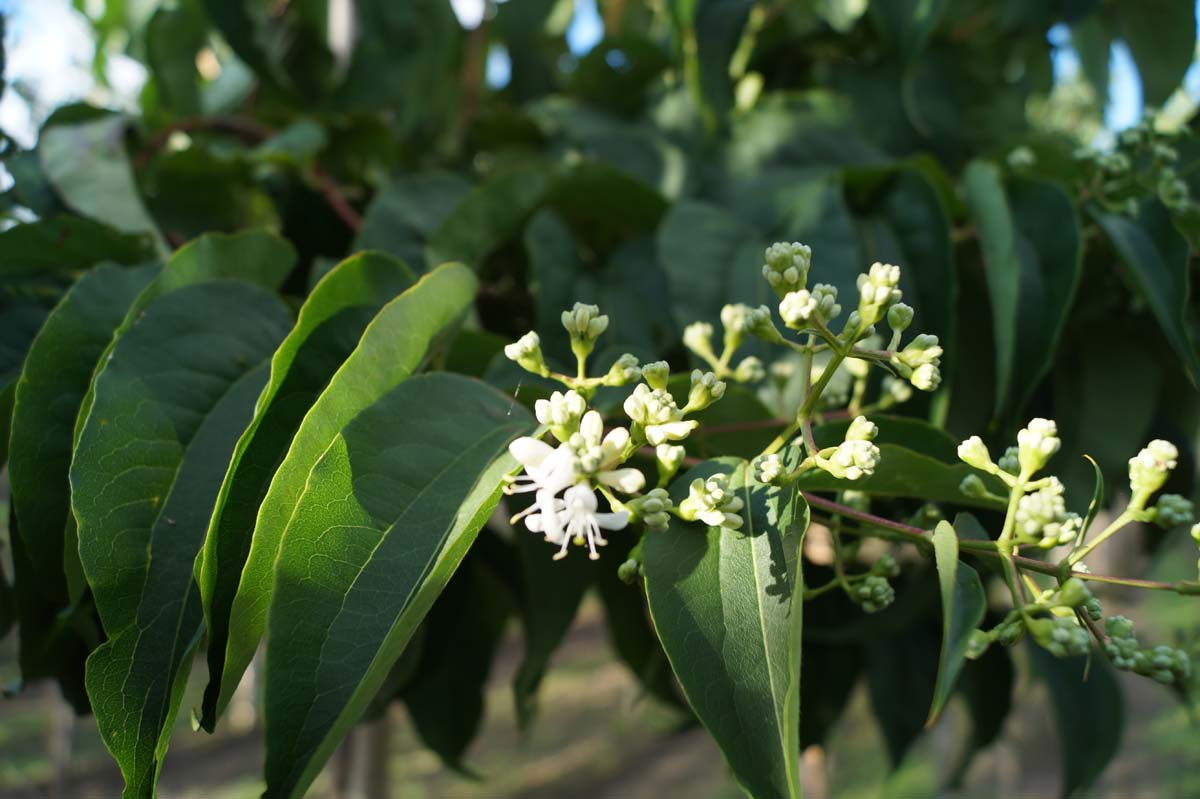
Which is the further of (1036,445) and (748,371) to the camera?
(748,371)

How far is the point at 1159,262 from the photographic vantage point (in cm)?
77

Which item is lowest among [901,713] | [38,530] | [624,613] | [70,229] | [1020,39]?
[901,713]

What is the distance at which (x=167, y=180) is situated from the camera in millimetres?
1097

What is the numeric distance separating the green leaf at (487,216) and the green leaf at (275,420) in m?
0.25

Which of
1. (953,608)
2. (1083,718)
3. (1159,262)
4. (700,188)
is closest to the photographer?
(953,608)

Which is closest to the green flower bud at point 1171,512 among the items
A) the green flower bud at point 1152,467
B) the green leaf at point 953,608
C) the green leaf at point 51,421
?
the green flower bud at point 1152,467

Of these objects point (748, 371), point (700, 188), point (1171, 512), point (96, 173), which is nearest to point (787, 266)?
point (748, 371)

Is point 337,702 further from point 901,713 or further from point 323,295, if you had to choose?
point 901,713

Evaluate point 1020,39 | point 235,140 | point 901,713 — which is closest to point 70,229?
point 235,140

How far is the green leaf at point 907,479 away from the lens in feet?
1.82

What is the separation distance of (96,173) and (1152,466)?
101 cm

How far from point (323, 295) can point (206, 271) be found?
173mm

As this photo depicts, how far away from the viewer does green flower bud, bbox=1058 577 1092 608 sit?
17.5 inches

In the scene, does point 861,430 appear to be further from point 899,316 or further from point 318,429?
point 318,429
